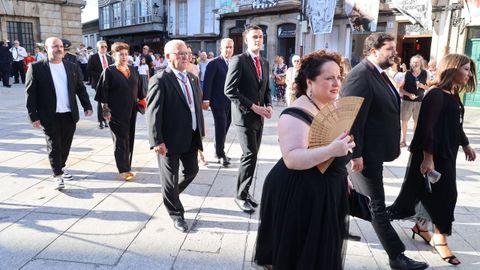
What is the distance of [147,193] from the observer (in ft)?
15.1

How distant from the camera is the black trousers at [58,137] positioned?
4.51 metres

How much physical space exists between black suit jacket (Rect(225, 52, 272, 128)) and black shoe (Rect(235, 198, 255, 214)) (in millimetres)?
849

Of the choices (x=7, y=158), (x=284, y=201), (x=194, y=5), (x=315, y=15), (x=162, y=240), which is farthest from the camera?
(x=194, y=5)

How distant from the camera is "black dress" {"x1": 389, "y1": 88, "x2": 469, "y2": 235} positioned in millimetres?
3117


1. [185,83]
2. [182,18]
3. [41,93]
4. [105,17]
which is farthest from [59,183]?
[105,17]

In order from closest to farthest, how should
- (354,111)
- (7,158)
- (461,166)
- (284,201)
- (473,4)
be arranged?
(354,111)
(284,201)
(7,158)
(461,166)
(473,4)

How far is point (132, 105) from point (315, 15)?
52.7 feet

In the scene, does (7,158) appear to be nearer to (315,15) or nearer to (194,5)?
(315,15)

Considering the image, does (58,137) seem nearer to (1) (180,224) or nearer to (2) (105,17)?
(1) (180,224)

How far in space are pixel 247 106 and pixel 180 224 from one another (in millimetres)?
1369

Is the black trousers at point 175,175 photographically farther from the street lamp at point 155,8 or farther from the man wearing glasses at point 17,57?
the street lamp at point 155,8

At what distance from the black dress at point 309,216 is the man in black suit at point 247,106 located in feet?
5.71

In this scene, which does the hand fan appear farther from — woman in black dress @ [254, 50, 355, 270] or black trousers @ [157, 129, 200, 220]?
black trousers @ [157, 129, 200, 220]

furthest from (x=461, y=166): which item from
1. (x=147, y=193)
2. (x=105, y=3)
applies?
(x=105, y=3)
